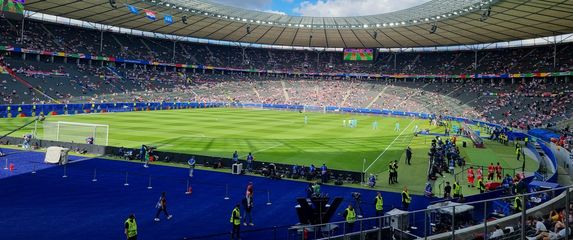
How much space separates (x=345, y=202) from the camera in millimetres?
19391

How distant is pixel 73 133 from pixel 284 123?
2816 centimetres

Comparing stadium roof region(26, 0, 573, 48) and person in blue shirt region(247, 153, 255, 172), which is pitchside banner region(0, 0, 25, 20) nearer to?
stadium roof region(26, 0, 573, 48)

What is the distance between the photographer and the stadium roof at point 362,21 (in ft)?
175

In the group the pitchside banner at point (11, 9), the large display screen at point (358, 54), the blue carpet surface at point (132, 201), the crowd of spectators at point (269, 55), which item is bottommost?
the blue carpet surface at point (132, 201)

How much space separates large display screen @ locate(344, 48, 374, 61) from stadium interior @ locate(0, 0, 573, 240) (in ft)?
1.27

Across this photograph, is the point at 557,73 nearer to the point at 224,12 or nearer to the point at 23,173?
the point at 224,12

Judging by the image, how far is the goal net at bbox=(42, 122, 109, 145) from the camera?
32.1m

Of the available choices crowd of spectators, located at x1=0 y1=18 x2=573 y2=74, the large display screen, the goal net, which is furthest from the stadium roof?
the goal net

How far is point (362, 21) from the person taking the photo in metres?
73.1

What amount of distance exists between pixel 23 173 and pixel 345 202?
17570mm

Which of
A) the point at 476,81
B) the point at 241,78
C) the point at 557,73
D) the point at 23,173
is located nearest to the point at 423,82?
the point at 476,81

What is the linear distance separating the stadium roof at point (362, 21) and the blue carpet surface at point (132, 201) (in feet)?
110

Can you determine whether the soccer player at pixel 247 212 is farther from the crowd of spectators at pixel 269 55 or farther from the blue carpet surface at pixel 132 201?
the crowd of spectators at pixel 269 55

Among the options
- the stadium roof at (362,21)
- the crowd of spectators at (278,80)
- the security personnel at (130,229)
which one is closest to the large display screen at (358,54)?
the crowd of spectators at (278,80)
